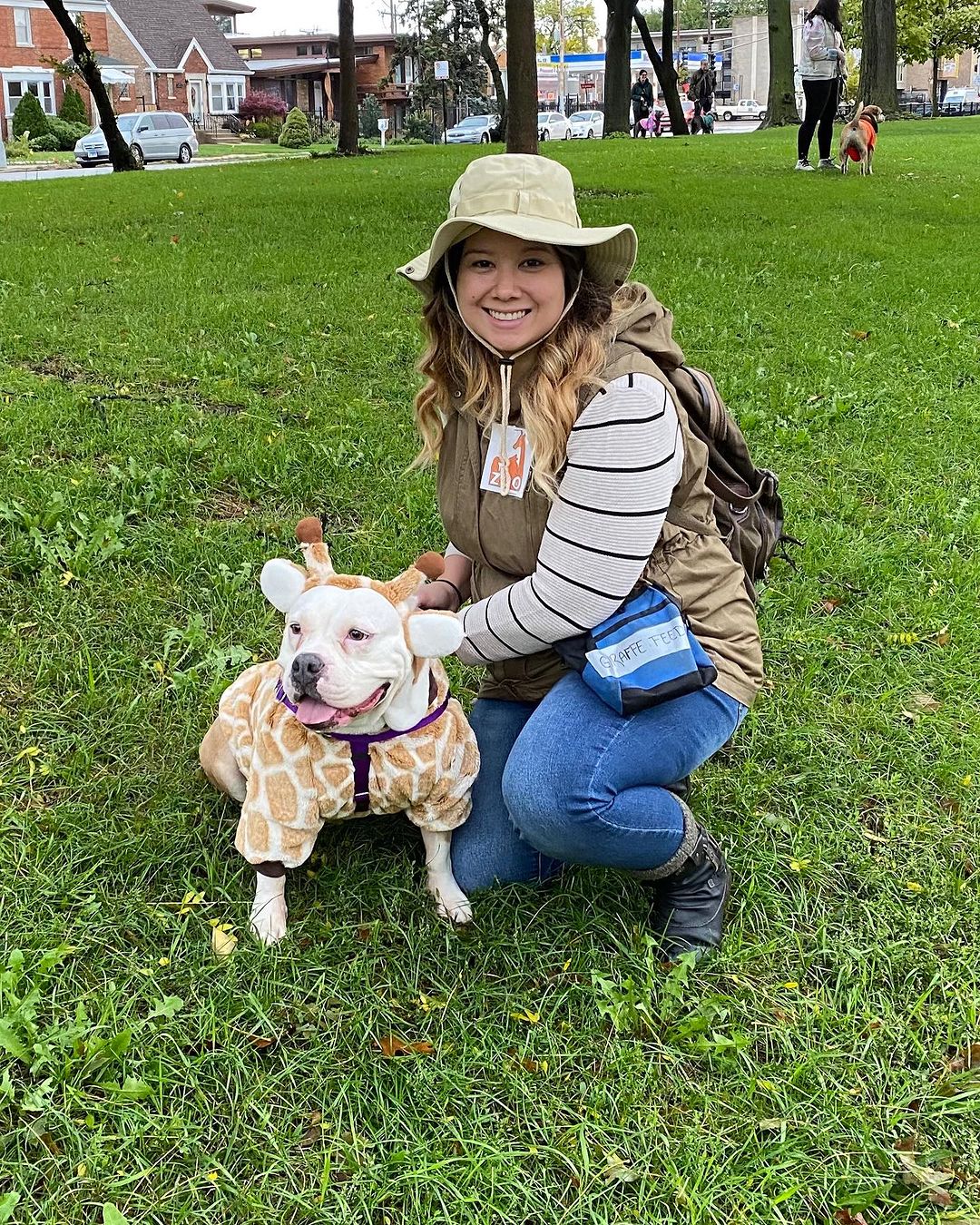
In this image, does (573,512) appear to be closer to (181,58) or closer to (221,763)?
(221,763)

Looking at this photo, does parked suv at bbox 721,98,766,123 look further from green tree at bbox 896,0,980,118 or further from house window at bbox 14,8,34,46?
house window at bbox 14,8,34,46

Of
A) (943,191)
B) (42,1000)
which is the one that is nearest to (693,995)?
(42,1000)

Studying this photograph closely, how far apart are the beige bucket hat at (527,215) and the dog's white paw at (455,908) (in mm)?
1443

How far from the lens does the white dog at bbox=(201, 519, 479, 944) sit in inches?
83.2

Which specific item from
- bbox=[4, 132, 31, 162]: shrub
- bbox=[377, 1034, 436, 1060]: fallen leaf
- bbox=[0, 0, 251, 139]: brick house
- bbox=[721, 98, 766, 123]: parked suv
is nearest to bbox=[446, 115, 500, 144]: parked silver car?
bbox=[0, 0, 251, 139]: brick house

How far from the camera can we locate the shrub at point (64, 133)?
41219 mm

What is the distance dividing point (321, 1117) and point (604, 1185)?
0.55 m

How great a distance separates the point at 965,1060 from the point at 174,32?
67.0 m

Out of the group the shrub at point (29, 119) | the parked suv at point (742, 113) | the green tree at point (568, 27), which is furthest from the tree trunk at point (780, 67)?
the green tree at point (568, 27)

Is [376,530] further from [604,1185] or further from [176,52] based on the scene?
[176,52]

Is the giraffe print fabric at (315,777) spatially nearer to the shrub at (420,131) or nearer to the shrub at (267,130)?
the shrub at (267,130)

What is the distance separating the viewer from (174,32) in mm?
58125

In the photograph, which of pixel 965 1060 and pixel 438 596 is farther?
pixel 438 596

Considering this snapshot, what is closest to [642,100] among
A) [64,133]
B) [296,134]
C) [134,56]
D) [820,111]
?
[296,134]
